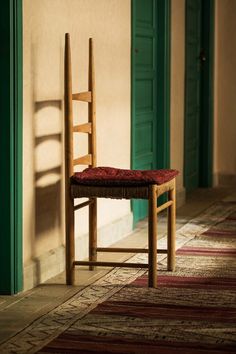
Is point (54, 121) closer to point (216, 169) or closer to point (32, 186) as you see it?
point (32, 186)

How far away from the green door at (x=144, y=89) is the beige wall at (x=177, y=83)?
1.34ft

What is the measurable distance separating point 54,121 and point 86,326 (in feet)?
4.49

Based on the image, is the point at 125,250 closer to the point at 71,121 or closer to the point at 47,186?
the point at 47,186

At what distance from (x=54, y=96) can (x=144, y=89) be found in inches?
81.1

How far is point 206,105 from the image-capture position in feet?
28.9

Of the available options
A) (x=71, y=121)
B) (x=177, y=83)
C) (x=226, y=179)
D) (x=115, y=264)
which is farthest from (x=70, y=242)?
(x=226, y=179)

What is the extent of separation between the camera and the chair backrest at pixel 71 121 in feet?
14.7

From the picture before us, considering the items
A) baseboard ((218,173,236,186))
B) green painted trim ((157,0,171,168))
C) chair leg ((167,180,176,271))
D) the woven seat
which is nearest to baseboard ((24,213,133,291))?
the woven seat

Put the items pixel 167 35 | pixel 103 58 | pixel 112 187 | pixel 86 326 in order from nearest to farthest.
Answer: pixel 86 326, pixel 112 187, pixel 103 58, pixel 167 35

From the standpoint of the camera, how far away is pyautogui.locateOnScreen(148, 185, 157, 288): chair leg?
4426 millimetres

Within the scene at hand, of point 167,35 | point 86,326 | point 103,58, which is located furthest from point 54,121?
point 167,35

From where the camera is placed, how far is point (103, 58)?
5.61 meters

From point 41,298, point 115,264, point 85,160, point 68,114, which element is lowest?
point 41,298

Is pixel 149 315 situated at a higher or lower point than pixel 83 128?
lower
